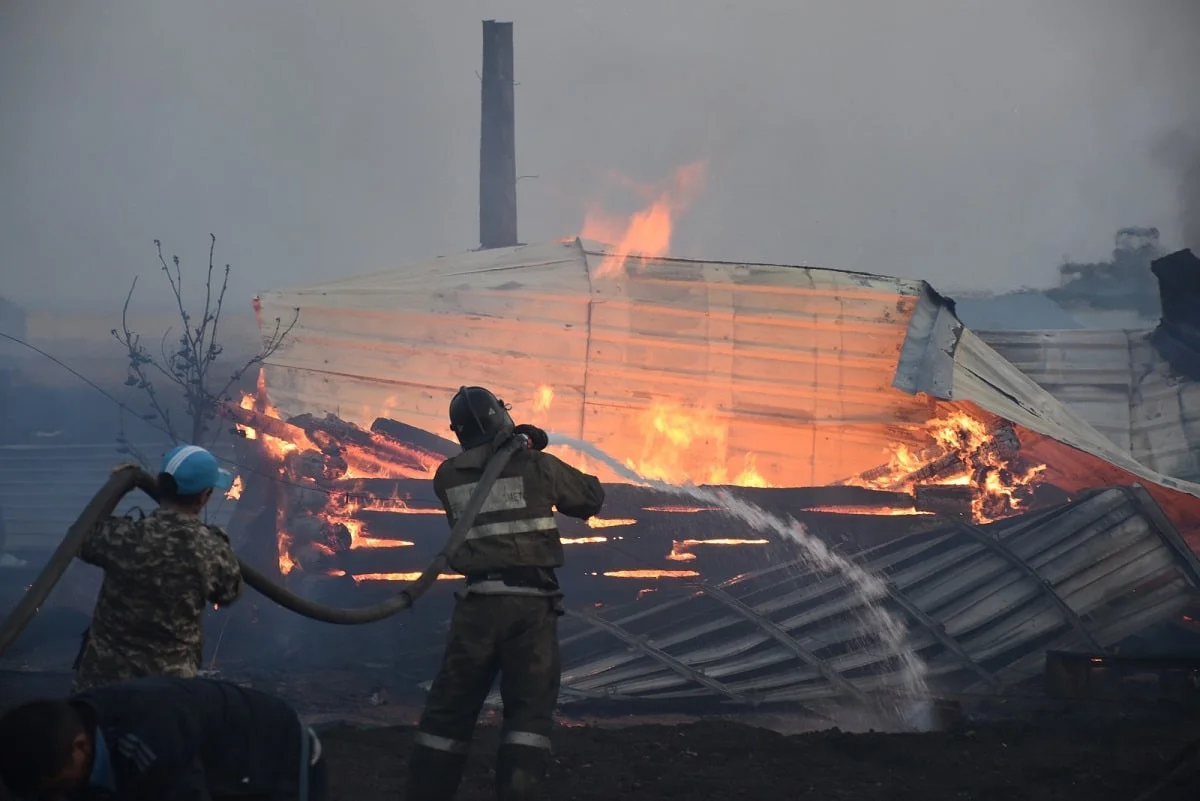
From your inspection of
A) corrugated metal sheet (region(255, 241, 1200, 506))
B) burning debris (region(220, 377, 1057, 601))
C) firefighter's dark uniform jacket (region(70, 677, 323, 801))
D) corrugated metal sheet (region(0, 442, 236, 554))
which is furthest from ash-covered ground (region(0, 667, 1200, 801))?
corrugated metal sheet (region(0, 442, 236, 554))

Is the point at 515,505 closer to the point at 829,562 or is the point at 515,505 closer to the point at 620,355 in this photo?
the point at 829,562

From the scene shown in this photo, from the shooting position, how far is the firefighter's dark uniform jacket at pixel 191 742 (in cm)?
268

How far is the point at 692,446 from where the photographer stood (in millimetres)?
11969

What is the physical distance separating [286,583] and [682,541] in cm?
408

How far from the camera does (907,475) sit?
10.9 meters

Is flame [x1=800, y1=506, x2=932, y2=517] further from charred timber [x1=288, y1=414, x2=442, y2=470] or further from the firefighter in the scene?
the firefighter

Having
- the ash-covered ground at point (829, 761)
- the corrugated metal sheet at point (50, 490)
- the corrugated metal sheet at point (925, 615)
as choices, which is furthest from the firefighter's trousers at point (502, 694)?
the corrugated metal sheet at point (50, 490)

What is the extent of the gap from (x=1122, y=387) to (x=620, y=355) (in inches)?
244

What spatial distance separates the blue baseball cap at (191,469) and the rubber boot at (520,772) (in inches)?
68.9

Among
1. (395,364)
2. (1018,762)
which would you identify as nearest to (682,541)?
(395,364)

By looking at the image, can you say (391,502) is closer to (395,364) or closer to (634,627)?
(395,364)

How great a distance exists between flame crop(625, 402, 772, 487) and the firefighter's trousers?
694 centimetres

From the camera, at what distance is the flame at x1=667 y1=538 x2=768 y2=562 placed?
10.3 metres

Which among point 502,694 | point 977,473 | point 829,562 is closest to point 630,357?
point 829,562
